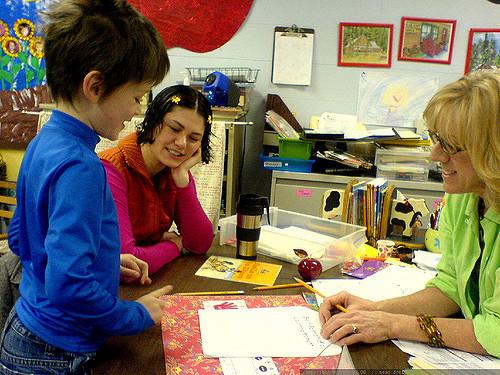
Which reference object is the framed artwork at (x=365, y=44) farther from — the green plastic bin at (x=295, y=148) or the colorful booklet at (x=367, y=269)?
the colorful booklet at (x=367, y=269)

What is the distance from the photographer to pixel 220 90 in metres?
2.91

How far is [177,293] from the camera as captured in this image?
3.77 ft

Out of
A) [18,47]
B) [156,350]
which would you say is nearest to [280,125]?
[18,47]

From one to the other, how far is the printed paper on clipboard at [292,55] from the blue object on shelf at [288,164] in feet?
2.19

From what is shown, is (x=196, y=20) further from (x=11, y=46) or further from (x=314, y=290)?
(x=314, y=290)

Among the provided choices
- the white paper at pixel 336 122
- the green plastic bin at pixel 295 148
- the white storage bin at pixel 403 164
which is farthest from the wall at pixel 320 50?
the white storage bin at pixel 403 164

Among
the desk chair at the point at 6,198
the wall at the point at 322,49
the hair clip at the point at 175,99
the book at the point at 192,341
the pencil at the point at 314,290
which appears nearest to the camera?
the book at the point at 192,341

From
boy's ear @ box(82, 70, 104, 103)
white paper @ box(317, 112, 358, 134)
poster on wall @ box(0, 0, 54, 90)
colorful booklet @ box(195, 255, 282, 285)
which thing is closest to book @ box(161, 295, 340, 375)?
colorful booklet @ box(195, 255, 282, 285)

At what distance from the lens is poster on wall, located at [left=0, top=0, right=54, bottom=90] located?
3.32 m

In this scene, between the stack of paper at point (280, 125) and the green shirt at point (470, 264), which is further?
the stack of paper at point (280, 125)

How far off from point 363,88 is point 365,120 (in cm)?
23

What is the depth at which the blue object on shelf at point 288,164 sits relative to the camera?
2.99 m

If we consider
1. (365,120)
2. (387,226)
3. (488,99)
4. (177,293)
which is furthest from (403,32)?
(177,293)

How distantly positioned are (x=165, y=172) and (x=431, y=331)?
0.96 m
